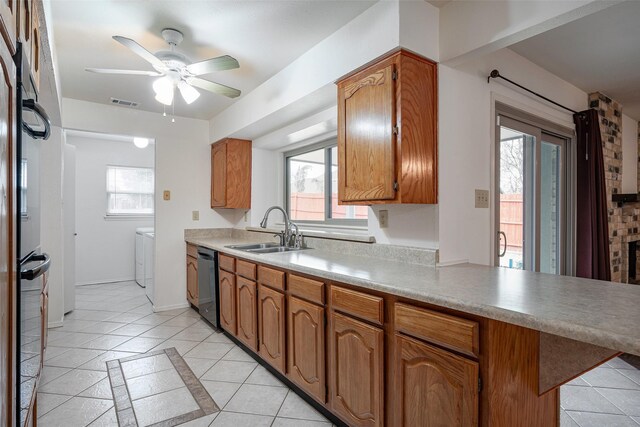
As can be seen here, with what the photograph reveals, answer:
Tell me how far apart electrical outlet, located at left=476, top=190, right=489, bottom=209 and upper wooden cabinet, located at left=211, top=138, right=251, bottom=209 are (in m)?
2.53

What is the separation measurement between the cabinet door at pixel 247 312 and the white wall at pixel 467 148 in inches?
54.7

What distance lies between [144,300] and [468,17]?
4484mm

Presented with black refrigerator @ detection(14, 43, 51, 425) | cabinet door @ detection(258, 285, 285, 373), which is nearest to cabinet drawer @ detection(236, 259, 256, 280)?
cabinet door @ detection(258, 285, 285, 373)

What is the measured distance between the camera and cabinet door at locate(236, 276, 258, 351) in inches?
98.3

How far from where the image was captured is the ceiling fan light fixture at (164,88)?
2.23 meters

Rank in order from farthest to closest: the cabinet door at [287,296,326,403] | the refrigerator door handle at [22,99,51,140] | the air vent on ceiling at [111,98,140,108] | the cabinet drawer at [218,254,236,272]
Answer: the air vent on ceiling at [111,98,140,108]
the cabinet drawer at [218,254,236,272]
the cabinet door at [287,296,326,403]
the refrigerator door handle at [22,99,51,140]

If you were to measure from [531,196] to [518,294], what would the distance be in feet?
5.38

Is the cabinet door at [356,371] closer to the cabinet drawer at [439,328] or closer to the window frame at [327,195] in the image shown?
the cabinet drawer at [439,328]

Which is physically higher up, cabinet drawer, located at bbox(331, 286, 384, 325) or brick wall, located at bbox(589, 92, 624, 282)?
brick wall, located at bbox(589, 92, 624, 282)

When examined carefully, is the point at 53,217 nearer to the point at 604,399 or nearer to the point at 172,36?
the point at 172,36

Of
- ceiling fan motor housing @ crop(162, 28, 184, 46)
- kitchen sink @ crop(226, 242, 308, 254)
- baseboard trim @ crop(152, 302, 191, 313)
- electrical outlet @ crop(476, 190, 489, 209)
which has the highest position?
ceiling fan motor housing @ crop(162, 28, 184, 46)

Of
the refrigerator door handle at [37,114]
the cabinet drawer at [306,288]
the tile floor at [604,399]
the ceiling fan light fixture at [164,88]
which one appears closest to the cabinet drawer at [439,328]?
the cabinet drawer at [306,288]

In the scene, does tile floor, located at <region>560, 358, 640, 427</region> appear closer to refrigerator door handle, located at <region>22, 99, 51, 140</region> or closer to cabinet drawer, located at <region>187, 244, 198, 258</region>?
refrigerator door handle, located at <region>22, 99, 51, 140</region>

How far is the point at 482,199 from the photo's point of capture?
2.14 meters
